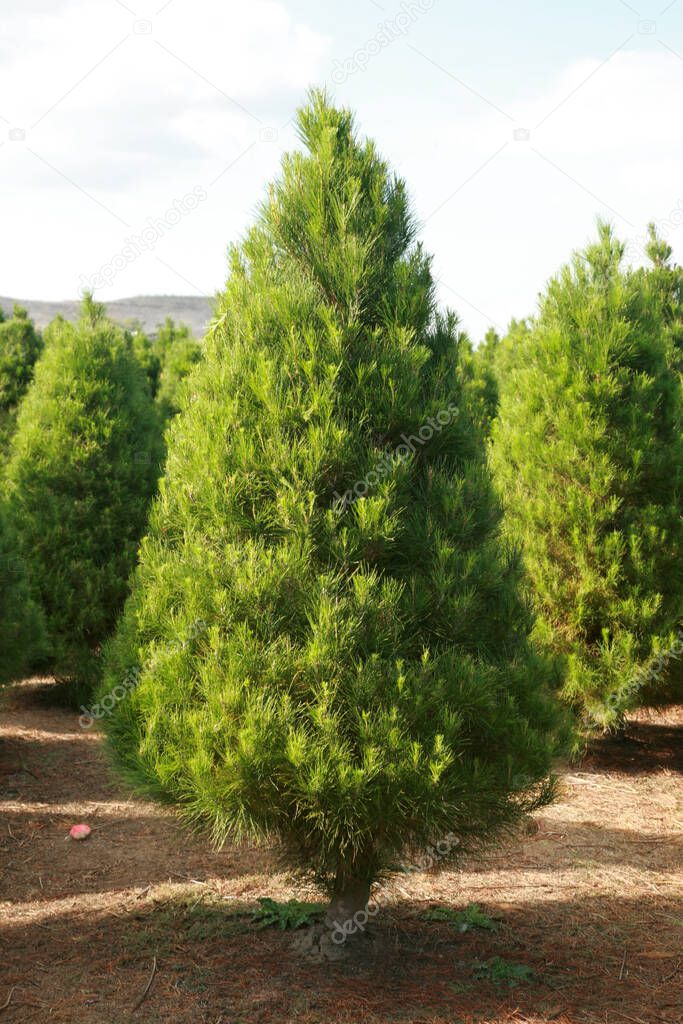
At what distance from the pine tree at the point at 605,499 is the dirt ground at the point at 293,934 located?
53.6 inches

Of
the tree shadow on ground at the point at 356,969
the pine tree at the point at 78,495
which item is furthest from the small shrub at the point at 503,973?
the pine tree at the point at 78,495

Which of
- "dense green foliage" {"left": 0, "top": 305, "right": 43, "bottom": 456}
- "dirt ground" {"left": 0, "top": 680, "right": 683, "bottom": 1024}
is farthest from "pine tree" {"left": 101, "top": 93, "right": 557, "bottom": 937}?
"dense green foliage" {"left": 0, "top": 305, "right": 43, "bottom": 456}

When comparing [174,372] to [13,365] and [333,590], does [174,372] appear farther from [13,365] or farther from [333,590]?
[333,590]

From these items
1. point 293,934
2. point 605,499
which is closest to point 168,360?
point 605,499

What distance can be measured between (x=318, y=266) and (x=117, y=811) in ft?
17.5

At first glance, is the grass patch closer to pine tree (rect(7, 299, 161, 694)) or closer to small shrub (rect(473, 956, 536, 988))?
small shrub (rect(473, 956, 536, 988))

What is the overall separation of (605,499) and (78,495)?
6265 millimetres

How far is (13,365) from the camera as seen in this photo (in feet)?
46.2

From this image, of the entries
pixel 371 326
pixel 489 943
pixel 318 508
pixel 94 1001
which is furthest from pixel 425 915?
pixel 371 326

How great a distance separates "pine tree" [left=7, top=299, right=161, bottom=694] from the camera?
1049cm

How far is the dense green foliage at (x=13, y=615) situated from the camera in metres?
8.12

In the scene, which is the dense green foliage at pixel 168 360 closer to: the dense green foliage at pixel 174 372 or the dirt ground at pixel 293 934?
the dense green foliage at pixel 174 372

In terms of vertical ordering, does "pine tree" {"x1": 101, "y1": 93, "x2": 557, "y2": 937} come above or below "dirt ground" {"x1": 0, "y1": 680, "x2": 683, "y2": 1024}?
above

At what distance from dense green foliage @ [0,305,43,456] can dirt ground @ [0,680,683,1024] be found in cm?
722
